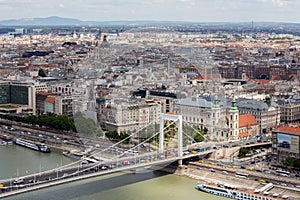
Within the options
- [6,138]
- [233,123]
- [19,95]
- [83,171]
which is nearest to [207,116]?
[233,123]

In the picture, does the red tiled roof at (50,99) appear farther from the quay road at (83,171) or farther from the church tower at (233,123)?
the quay road at (83,171)

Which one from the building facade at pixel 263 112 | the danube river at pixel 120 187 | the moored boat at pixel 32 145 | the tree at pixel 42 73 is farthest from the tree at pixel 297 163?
the tree at pixel 42 73

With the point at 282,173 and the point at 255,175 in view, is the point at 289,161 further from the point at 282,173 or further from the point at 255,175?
the point at 255,175

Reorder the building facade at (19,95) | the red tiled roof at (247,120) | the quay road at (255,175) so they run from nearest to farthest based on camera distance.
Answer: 1. the quay road at (255,175)
2. the red tiled roof at (247,120)
3. the building facade at (19,95)

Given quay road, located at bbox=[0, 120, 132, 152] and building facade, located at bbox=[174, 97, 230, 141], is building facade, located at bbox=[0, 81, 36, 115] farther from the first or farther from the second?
building facade, located at bbox=[174, 97, 230, 141]

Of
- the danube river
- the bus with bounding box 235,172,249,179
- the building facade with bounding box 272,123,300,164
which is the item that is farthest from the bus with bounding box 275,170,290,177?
the danube river

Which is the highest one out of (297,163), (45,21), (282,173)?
(45,21)
